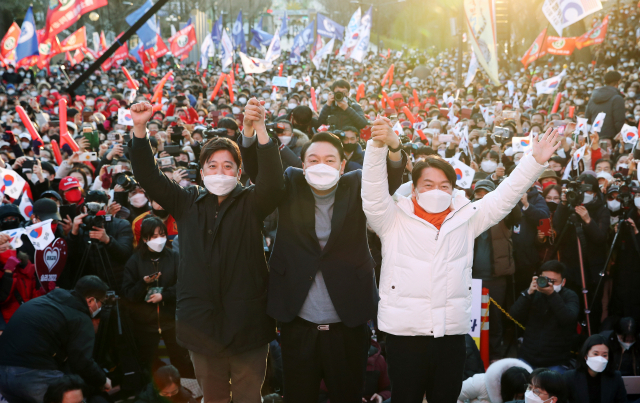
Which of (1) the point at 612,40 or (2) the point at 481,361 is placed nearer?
(2) the point at 481,361

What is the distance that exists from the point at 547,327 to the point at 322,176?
3.10 metres

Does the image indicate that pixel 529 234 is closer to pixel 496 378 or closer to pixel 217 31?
pixel 496 378

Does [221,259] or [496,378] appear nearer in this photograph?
[221,259]

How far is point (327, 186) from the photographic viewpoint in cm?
289

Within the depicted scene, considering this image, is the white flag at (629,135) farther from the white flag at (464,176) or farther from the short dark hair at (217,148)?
the short dark hair at (217,148)

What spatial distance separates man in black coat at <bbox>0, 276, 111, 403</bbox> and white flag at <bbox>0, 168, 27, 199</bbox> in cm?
249

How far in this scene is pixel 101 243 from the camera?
4996 millimetres

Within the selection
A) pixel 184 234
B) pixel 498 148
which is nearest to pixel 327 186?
pixel 184 234

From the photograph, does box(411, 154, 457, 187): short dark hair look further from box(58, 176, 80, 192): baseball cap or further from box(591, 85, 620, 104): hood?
box(591, 85, 620, 104): hood

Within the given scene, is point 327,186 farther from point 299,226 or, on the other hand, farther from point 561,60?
point 561,60

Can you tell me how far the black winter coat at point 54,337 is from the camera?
13.2 feet

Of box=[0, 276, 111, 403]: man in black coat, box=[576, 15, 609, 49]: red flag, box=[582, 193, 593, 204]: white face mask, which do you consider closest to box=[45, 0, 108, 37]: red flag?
box=[0, 276, 111, 403]: man in black coat

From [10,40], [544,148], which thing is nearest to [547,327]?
[544,148]

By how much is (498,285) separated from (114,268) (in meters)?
3.76
